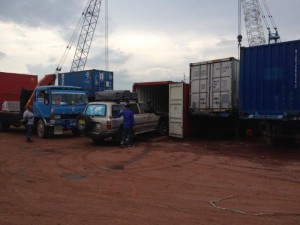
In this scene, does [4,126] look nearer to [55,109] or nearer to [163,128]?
[55,109]

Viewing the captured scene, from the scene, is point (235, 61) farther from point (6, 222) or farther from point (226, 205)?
point (6, 222)

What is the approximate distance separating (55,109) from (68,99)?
0.87 m

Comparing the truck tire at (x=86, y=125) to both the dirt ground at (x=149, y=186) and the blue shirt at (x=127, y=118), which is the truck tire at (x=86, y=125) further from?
the blue shirt at (x=127, y=118)

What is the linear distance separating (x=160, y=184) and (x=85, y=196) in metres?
1.69

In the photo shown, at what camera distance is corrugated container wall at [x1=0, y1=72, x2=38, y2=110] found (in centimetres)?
2186

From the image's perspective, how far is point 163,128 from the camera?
17.2 meters

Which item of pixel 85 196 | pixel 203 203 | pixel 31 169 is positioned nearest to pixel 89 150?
pixel 31 169

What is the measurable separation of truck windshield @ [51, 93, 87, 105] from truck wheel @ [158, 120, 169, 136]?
3895 millimetres

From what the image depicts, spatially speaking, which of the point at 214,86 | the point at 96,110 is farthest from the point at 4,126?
the point at 214,86

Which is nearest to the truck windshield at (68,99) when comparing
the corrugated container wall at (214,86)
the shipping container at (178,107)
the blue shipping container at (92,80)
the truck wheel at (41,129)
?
the truck wheel at (41,129)

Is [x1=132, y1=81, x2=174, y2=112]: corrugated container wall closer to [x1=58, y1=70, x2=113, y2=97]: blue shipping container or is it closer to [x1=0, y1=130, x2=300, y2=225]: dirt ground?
[x1=58, y1=70, x2=113, y2=97]: blue shipping container

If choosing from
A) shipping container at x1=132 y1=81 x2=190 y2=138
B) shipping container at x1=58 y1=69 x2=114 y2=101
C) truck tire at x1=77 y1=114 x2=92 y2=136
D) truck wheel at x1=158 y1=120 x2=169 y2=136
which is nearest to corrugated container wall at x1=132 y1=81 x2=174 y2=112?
shipping container at x1=132 y1=81 x2=190 y2=138

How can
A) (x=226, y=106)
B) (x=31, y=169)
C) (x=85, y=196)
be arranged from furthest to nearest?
(x=226, y=106), (x=31, y=169), (x=85, y=196)

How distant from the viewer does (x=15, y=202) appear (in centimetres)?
625
